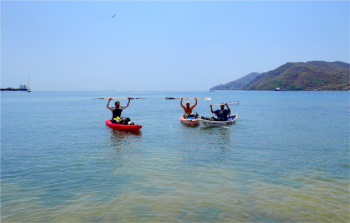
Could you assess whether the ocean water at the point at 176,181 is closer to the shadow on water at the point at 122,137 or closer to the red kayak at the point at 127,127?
the shadow on water at the point at 122,137

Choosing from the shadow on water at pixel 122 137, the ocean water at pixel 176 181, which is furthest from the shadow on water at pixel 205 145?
the shadow on water at pixel 122 137

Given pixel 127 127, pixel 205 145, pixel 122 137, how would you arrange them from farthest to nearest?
pixel 127 127, pixel 122 137, pixel 205 145

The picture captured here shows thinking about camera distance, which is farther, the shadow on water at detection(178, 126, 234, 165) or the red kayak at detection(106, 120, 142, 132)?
the red kayak at detection(106, 120, 142, 132)

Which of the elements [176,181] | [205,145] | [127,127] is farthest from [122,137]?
[176,181]

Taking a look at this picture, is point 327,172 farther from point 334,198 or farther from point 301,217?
point 301,217

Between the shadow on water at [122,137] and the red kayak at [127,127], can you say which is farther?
the red kayak at [127,127]

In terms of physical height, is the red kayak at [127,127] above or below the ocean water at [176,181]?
above

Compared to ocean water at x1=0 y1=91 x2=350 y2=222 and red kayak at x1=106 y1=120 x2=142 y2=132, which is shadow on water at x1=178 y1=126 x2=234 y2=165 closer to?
ocean water at x1=0 y1=91 x2=350 y2=222

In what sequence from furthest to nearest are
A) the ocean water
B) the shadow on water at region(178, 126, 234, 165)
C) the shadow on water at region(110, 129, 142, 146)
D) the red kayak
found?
1. the red kayak
2. the shadow on water at region(110, 129, 142, 146)
3. the shadow on water at region(178, 126, 234, 165)
4. the ocean water

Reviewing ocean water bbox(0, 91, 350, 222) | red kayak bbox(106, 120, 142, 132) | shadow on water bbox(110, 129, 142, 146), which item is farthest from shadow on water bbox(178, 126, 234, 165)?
red kayak bbox(106, 120, 142, 132)

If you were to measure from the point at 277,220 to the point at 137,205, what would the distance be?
4272mm

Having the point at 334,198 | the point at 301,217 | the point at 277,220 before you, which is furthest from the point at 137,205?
the point at 334,198

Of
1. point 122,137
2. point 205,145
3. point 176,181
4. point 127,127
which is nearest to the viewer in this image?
point 176,181

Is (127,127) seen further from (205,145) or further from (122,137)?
(205,145)
